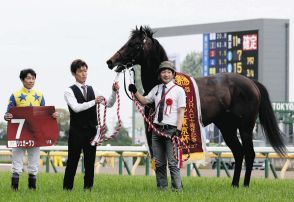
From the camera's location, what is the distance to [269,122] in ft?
38.3

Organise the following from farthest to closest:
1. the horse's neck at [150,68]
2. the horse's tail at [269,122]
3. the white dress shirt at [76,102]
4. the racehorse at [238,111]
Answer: the horse's tail at [269,122] < the racehorse at [238,111] < the horse's neck at [150,68] < the white dress shirt at [76,102]

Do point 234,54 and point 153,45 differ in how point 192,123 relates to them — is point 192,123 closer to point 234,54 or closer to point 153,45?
point 153,45

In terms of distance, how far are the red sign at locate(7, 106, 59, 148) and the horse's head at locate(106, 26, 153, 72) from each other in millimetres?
944

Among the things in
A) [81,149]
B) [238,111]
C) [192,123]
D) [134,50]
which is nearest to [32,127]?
[81,149]

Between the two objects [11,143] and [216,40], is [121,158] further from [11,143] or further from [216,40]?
[216,40]

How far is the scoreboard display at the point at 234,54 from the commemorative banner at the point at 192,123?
3635 cm

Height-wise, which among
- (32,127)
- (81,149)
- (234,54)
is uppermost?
(234,54)

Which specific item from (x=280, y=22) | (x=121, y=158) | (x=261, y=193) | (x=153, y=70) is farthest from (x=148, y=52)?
(x=280, y=22)

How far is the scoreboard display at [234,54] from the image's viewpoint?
4709 cm

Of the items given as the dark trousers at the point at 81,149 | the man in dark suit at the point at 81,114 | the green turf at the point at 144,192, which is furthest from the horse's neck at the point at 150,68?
the green turf at the point at 144,192

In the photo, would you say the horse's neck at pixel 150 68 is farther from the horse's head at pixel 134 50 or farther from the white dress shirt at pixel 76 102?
the white dress shirt at pixel 76 102

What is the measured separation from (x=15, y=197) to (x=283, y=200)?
2.77 meters

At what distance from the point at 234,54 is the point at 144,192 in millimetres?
38799

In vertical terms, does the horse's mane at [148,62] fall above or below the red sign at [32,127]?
above
